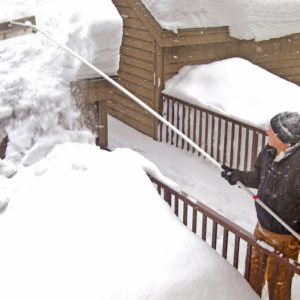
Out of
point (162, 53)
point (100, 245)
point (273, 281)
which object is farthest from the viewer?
point (162, 53)

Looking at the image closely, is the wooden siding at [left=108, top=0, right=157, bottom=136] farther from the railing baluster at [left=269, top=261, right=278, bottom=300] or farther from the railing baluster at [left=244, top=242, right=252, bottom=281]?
the railing baluster at [left=269, top=261, right=278, bottom=300]

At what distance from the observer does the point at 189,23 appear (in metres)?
8.02

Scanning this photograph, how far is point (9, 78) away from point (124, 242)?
2702 millimetres

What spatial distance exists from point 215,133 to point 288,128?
393 cm

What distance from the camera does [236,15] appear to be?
326 inches

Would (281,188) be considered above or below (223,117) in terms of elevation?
above

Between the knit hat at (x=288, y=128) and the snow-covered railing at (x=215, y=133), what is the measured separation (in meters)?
2.87

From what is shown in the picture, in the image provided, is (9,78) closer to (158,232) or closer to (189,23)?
(158,232)

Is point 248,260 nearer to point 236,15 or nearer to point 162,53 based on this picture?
point 162,53

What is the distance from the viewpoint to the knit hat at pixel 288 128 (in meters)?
3.65

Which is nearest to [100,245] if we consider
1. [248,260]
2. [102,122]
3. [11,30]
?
[248,260]

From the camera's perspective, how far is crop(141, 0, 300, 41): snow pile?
7.88 meters

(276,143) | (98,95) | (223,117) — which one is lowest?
(223,117)

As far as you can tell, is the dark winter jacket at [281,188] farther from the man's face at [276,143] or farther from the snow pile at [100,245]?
the snow pile at [100,245]
